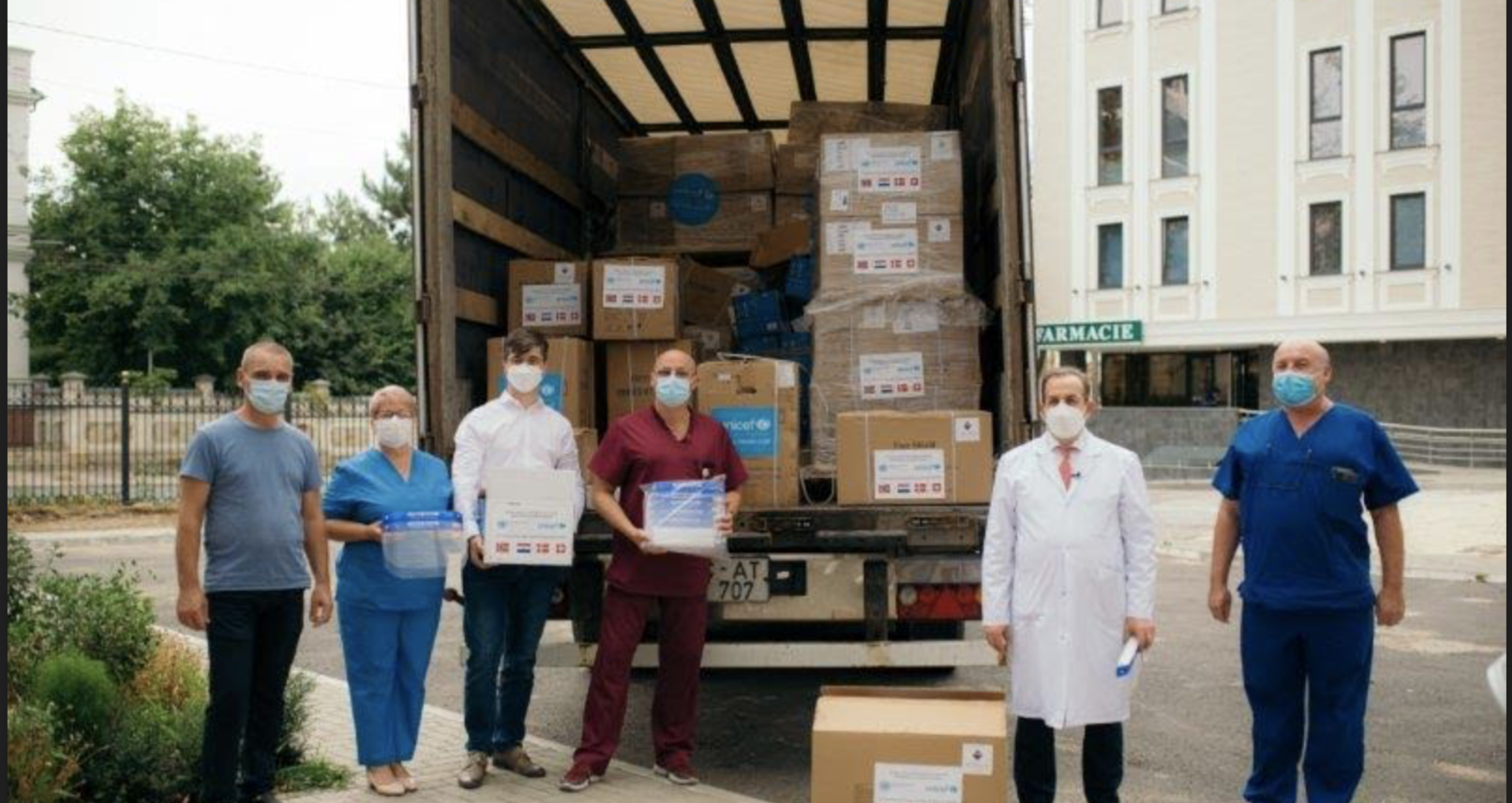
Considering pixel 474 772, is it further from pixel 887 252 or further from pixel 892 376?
pixel 887 252

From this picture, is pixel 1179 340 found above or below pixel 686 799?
above

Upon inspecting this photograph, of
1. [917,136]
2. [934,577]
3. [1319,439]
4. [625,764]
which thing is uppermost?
[917,136]

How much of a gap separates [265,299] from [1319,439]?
46.4 m

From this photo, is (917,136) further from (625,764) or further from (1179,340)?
(1179,340)

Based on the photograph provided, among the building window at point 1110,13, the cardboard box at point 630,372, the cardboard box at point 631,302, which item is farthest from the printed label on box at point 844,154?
the building window at point 1110,13

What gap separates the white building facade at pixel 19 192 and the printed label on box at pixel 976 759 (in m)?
46.4

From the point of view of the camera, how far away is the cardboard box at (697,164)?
8.66 meters

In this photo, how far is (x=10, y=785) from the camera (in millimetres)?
4367

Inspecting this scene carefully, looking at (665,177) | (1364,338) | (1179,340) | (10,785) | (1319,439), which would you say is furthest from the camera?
(1179,340)

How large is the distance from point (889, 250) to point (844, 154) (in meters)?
0.51

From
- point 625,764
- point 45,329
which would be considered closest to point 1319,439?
point 625,764

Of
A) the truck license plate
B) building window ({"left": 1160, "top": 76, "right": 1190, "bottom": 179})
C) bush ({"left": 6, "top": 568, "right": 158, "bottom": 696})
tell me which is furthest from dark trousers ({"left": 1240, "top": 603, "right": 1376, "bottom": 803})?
building window ({"left": 1160, "top": 76, "right": 1190, "bottom": 179})

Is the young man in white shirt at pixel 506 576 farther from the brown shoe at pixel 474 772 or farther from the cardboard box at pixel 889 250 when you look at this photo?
the cardboard box at pixel 889 250

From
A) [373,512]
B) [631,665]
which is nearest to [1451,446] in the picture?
[631,665]
